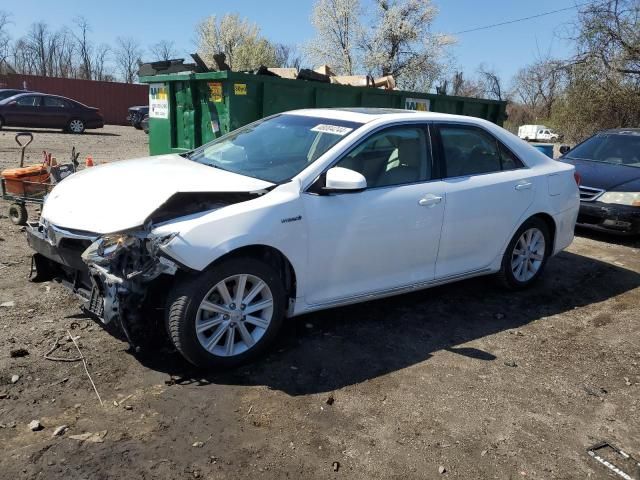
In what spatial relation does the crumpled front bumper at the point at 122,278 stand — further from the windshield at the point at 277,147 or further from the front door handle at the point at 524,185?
the front door handle at the point at 524,185

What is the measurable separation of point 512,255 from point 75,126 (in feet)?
71.6

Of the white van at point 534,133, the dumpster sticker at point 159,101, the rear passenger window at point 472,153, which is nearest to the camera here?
the rear passenger window at point 472,153

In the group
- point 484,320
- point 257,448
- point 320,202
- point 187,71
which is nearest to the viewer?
point 257,448

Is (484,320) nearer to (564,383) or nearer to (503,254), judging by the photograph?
(503,254)

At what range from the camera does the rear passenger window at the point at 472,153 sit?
4684 mm

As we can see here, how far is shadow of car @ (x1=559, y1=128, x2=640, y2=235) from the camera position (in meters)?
7.66

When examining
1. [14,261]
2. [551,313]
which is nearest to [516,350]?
[551,313]

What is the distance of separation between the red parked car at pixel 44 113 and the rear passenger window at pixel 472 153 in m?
21.1

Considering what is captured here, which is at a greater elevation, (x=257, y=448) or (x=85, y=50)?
(x=85, y=50)

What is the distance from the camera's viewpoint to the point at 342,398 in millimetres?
3412

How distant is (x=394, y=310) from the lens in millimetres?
4855

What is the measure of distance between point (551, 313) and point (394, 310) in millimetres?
1507

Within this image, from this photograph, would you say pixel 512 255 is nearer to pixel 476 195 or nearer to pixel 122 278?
pixel 476 195

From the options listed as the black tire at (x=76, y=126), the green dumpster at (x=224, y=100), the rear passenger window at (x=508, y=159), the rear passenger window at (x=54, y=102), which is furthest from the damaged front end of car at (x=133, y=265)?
the black tire at (x=76, y=126)
